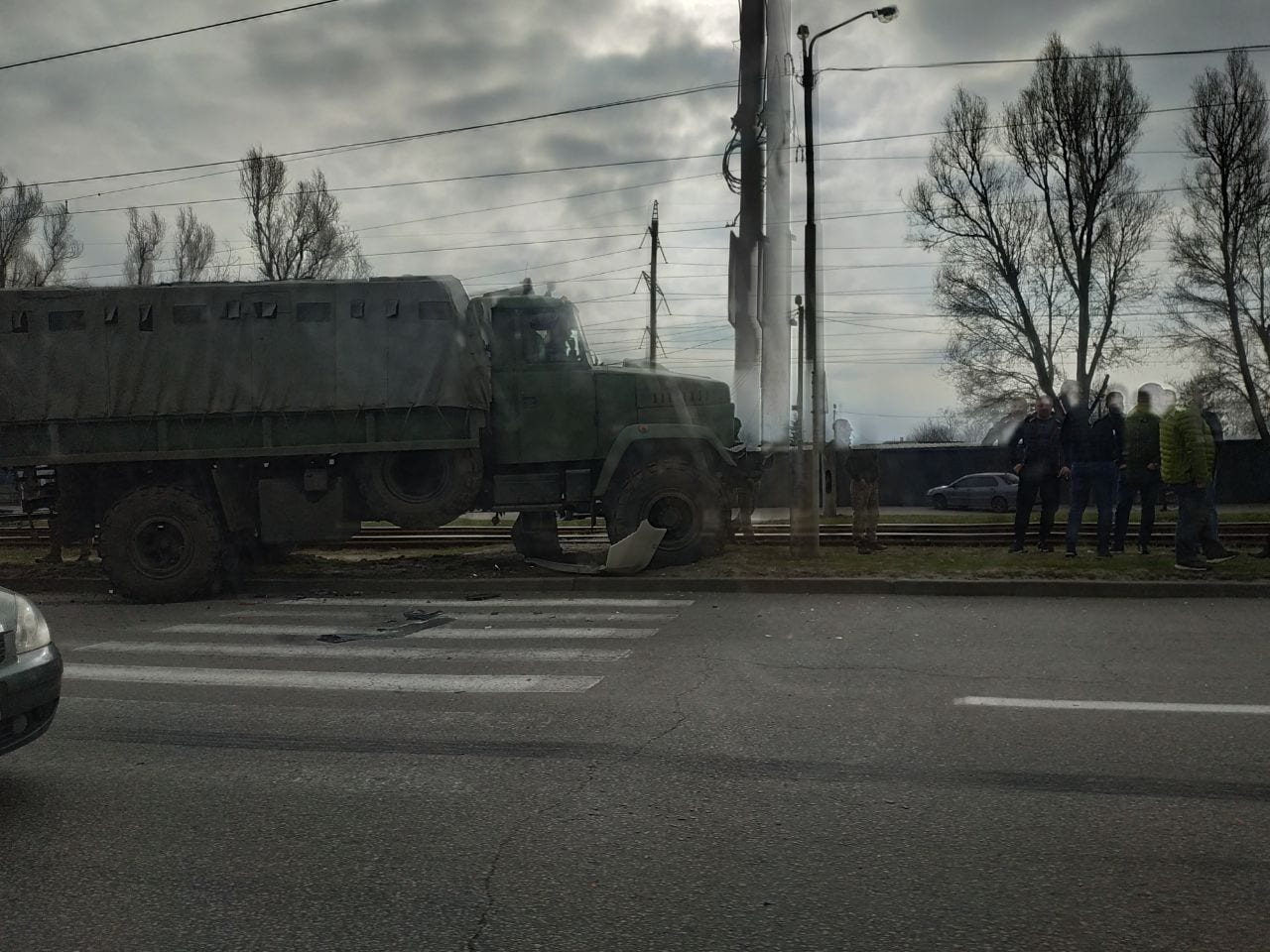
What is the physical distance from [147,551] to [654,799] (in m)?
8.92

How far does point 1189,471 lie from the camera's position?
10.6m

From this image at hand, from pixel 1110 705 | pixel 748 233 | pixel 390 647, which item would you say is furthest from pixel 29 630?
pixel 748 233

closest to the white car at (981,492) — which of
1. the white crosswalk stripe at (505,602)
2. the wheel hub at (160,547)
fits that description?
the white crosswalk stripe at (505,602)

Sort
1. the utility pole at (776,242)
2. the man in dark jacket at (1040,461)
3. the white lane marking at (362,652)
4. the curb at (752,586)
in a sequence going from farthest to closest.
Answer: the utility pole at (776,242)
the man in dark jacket at (1040,461)
the curb at (752,586)
the white lane marking at (362,652)

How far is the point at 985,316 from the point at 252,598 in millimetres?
30776

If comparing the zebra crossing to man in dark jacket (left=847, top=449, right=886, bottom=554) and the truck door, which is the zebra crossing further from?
man in dark jacket (left=847, top=449, right=886, bottom=554)

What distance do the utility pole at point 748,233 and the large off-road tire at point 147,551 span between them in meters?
6.44

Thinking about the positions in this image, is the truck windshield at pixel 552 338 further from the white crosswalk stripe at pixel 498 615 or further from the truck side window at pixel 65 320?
the truck side window at pixel 65 320

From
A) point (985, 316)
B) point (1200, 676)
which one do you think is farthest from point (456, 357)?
point (985, 316)

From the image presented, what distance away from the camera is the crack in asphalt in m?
3.17

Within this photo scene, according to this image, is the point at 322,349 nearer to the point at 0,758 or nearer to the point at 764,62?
the point at 0,758

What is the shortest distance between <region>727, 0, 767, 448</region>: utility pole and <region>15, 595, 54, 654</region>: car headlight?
9395 millimetres

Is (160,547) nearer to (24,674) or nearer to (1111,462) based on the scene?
(24,674)

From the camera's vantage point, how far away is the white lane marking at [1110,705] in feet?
17.9
